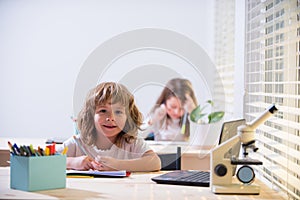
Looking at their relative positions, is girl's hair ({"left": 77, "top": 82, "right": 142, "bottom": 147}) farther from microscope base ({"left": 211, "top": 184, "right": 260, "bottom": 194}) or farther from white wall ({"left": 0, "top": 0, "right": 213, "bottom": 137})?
white wall ({"left": 0, "top": 0, "right": 213, "bottom": 137})

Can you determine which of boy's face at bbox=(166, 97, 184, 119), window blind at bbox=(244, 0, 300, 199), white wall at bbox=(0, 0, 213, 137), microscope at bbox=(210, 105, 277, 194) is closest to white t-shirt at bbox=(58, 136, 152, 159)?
window blind at bbox=(244, 0, 300, 199)

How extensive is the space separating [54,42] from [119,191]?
13.1 feet

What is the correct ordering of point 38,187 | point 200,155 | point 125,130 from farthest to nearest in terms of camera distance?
point 200,155
point 125,130
point 38,187

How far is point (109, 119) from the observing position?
7.97 feet

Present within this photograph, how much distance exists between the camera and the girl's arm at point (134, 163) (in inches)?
90.7

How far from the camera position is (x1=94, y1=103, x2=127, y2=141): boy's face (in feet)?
7.97

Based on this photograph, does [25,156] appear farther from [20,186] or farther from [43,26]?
[43,26]

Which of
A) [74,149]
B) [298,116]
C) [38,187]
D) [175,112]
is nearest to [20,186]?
[38,187]

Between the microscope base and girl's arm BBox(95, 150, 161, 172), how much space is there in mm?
524

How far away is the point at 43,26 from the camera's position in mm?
5719

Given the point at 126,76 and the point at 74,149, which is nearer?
the point at 74,149

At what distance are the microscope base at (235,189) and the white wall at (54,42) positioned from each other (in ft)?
12.3

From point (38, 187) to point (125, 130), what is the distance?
0.70 m

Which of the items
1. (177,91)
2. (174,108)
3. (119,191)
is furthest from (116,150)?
(177,91)
